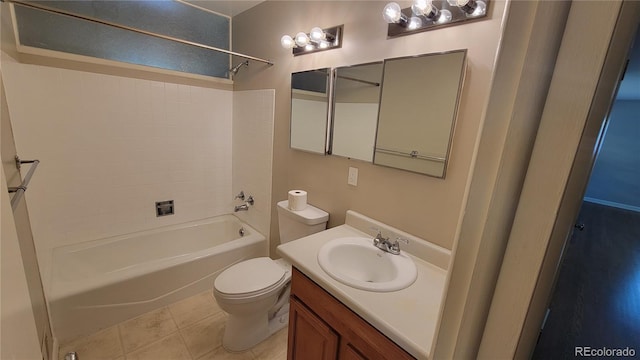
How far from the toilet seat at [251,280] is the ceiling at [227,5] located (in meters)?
2.13

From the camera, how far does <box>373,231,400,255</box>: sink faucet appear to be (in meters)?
1.33

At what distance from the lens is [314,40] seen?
1649 millimetres

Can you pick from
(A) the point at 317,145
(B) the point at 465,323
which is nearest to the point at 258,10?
(A) the point at 317,145

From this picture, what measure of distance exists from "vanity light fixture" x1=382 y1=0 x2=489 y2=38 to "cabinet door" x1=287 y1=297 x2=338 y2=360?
142 centimetres

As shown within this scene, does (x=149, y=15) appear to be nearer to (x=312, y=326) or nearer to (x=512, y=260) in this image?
(x=312, y=326)

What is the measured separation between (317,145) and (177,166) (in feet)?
5.08

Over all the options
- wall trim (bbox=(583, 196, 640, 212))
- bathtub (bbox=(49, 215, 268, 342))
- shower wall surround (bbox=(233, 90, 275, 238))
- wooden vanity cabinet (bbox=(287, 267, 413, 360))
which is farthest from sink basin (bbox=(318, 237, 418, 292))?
wall trim (bbox=(583, 196, 640, 212))

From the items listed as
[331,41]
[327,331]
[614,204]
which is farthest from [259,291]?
[614,204]

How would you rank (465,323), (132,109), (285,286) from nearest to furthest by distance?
(465,323) → (285,286) → (132,109)

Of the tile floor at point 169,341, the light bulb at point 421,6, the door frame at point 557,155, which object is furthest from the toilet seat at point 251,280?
the light bulb at point 421,6

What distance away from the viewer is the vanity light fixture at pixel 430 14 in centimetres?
103

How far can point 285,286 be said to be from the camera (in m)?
1.78

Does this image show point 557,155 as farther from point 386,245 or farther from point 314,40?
point 314,40

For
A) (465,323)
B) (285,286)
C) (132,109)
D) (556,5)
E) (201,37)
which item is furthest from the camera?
(201,37)
